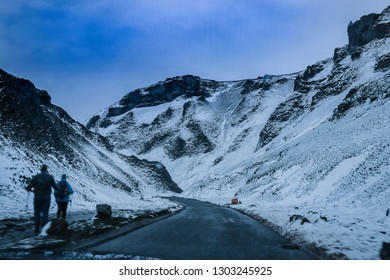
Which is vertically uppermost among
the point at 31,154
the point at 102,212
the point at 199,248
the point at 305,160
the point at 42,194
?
the point at 305,160

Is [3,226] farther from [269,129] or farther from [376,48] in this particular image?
[269,129]

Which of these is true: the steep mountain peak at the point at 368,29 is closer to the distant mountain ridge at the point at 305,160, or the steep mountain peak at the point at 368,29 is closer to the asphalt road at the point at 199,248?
the distant mountain ridge at the point at 305,160

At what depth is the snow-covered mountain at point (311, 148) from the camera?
46.6ft

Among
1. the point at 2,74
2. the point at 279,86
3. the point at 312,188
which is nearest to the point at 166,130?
the point at 279,86

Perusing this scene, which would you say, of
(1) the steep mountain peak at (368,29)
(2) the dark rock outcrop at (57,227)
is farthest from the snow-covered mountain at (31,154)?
(1) the steep mountain peak at (368,29)

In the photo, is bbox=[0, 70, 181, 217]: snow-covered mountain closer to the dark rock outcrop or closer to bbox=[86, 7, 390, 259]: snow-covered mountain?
the dark rock outcrop

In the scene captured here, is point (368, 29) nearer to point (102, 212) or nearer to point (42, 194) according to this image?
point (102, 212)

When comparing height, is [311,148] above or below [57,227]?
above

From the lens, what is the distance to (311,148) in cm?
4359

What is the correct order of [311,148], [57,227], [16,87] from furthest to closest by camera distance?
1. [311,148]
2. [16,87]
3. [57,227]

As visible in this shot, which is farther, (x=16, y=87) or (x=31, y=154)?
(x=16, y=87)

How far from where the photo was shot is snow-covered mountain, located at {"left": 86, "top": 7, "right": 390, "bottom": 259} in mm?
14203

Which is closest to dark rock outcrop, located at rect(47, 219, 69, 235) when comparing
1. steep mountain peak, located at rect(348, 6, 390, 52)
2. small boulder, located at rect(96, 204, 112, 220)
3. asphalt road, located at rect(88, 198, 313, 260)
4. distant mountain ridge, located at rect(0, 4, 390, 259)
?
asphalt road, located at rect(88, 198, 313, 260)

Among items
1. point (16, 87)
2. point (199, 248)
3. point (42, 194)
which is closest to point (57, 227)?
point (42, 194)
